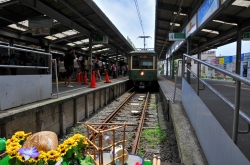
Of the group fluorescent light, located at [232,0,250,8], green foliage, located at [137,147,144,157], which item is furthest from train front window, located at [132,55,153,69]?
green foliage, located at [137,147,144,157]

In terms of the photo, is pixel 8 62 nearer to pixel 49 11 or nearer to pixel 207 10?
pixel 49 11

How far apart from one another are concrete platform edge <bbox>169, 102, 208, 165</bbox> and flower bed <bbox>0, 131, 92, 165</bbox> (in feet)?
4.88

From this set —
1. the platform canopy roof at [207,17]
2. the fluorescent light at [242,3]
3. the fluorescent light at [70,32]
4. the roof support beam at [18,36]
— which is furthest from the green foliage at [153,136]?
the roof support beam at [18,36]

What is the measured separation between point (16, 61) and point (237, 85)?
4.41 metres

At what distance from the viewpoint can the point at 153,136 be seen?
5188mm

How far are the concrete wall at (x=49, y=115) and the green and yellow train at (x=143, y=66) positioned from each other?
6.11 meters

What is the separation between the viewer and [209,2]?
7.34 metres

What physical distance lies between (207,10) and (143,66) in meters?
7.10

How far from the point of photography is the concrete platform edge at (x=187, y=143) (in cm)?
271

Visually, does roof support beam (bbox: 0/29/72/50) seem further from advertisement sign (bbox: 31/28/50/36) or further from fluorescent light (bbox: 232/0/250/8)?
fluorescent light (bbox: 232/0/250/8)

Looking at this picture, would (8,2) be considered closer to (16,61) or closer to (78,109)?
(16,61)

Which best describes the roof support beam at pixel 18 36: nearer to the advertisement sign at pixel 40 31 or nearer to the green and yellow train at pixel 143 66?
the advertisement sign at pixel 40 31

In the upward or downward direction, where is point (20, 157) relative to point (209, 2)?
downward

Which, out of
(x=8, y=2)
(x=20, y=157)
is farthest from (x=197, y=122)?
(x=8, y=2)
